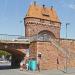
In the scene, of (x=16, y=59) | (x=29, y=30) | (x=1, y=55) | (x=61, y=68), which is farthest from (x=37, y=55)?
(x=1, y=55)

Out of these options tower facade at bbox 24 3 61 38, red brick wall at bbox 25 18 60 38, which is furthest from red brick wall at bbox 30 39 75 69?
tower facade at bbox 24 3 61 38

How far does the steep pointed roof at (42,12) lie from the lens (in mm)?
74031

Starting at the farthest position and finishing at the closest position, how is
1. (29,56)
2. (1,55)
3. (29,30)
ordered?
(1,55), (29,30), (29,56)

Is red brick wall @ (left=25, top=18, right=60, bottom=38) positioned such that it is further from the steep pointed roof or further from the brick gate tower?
the steep pointed roof

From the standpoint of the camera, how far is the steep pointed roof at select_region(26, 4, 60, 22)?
74031 millimetres

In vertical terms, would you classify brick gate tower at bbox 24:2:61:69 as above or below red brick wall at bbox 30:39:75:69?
above

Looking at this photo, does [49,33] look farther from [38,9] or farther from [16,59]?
[16,59]

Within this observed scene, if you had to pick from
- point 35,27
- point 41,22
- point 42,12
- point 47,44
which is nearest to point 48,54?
point 47,44

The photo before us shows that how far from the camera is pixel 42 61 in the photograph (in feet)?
148

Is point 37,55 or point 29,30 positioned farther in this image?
point 29,30

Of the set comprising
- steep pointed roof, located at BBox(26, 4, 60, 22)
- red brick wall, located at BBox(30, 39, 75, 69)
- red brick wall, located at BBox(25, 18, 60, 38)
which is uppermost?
steep pointed roof, located at BBox(26, 4, 60, 22)

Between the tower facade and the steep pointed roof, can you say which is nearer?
the tower facade

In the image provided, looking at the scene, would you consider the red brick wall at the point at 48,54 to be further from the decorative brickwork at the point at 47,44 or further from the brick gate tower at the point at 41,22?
the brick gate tower at the point at 41,22

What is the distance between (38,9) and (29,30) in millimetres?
9926
